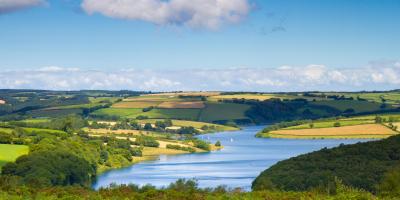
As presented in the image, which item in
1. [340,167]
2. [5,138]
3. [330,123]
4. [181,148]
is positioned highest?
[5,138]

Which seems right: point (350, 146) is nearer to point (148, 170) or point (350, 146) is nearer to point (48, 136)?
point (148, 170)

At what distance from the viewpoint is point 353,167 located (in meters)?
89.4

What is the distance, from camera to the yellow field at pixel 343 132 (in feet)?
535

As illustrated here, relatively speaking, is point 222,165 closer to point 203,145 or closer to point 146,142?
point 203,145

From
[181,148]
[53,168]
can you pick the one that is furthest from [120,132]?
[53,168]

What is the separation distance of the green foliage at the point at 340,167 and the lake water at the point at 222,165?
16.7 feet

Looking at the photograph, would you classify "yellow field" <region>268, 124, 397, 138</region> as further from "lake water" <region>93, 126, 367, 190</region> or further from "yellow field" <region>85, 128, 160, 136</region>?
"yellow field" <region>85, 128, 160, 136</region>

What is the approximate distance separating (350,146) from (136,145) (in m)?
64.7

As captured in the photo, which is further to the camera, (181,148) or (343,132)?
(343,132)

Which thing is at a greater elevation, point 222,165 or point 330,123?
point 330,123

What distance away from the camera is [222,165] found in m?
123

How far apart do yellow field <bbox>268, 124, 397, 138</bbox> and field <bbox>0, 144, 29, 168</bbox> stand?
77.5 m

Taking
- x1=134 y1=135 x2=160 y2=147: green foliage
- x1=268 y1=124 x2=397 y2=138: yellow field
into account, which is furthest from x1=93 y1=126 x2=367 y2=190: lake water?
x1=134 y1=135 x2=160 y2=147: green foliage

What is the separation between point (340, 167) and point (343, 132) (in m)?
83.6
